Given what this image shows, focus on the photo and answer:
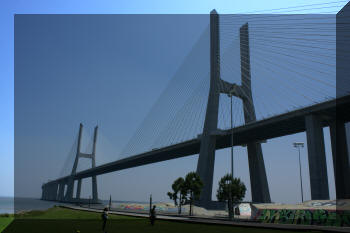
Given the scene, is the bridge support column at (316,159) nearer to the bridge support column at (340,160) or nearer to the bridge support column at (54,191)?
the bridge support column at (340,160)

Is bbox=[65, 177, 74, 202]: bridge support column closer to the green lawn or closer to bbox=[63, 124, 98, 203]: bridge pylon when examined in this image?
bbox=[63, 124, 98, 203]: bridge pylon

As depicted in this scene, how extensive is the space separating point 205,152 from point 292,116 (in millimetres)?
12854

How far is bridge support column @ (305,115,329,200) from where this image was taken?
3503 cm

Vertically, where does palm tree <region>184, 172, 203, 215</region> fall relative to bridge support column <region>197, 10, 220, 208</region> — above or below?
below

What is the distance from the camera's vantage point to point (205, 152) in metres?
45.8

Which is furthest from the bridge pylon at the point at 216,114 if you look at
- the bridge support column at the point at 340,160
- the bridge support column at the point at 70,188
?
the bridge support column at the point at 70,188

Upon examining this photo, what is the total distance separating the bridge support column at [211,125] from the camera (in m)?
44.6

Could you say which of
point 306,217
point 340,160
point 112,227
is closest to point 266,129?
point 340,160

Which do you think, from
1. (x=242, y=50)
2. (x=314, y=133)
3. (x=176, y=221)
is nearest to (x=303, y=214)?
(x=176, y=221)

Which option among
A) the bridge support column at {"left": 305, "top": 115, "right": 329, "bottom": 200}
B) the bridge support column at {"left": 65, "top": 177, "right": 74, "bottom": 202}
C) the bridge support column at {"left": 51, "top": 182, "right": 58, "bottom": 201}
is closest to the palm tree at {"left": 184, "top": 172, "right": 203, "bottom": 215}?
the bridge support column at {"left": 305, "top": 115, "right": 329, "bottom": 200}

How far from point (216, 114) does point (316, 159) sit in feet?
45.1

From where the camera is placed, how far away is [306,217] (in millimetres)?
22828

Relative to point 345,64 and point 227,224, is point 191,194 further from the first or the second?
point 345,64

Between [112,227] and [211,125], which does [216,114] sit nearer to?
[211,125]
